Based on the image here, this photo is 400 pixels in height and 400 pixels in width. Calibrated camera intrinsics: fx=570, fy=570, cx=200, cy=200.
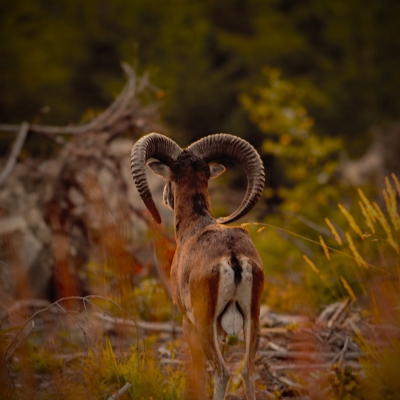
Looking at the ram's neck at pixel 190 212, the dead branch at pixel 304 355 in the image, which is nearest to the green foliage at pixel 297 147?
the dead branch at pixel 304 355

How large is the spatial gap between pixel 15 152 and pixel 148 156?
438cm

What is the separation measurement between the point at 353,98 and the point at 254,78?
4523 millimetres

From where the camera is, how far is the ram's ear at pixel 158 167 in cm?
593

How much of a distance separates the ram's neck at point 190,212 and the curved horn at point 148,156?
0.78ft

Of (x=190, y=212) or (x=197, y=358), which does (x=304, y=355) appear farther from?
(x=190, y=212)

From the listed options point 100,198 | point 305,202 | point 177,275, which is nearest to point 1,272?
point 100,198

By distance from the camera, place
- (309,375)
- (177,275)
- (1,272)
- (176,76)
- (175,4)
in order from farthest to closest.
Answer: (175,4)
(176,76)
(1,272)
(309,375)
(177,275)

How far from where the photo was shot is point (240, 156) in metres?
5.81

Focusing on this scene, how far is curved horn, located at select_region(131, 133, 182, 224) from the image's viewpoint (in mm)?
5445

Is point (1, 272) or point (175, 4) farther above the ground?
point (175, 4)

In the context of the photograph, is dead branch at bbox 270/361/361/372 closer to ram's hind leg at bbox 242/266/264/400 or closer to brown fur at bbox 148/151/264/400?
brown fur at bbox 148/151/264/400

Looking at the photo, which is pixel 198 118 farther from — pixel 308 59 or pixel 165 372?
pixel 165 372

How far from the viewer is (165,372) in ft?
20.2

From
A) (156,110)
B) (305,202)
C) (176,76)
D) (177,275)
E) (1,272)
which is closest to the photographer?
(177,275)
